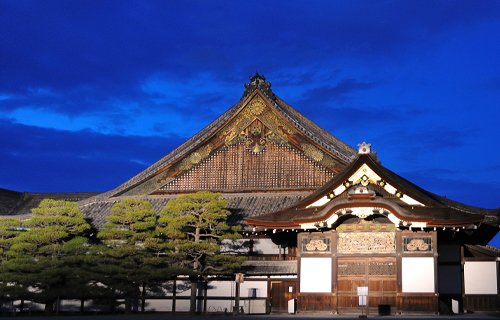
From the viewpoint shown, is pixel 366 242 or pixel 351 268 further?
pixel 351 268

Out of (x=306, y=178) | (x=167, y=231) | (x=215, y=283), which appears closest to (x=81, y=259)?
(x=167, y=231)

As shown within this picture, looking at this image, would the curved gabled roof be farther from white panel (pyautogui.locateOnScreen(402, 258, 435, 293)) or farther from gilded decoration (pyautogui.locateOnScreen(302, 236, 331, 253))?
white panel (pyautogui.locateOnScreen(402, 258, 435, 293))

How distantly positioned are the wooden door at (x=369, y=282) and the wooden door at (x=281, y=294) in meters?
3.13

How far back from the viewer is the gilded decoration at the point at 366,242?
25453 mm

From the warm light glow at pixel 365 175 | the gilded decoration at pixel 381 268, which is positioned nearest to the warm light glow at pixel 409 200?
the warm light glow at pixel 365 175

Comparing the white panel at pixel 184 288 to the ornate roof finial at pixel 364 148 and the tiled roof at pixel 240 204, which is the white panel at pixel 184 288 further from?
the ornate roof finial at pixel 364 148

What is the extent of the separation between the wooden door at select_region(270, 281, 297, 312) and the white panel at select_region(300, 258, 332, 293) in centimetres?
244

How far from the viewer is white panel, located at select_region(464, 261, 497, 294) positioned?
1086 inches

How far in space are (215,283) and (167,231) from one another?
3.97m

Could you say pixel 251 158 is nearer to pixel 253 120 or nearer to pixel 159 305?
pixel 253 120

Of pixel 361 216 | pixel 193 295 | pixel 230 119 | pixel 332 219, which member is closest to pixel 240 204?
pixel 230 119

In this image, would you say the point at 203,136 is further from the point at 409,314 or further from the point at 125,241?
the point at 409,314

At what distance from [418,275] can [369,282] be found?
1.82 meters

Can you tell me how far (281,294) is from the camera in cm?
2853
